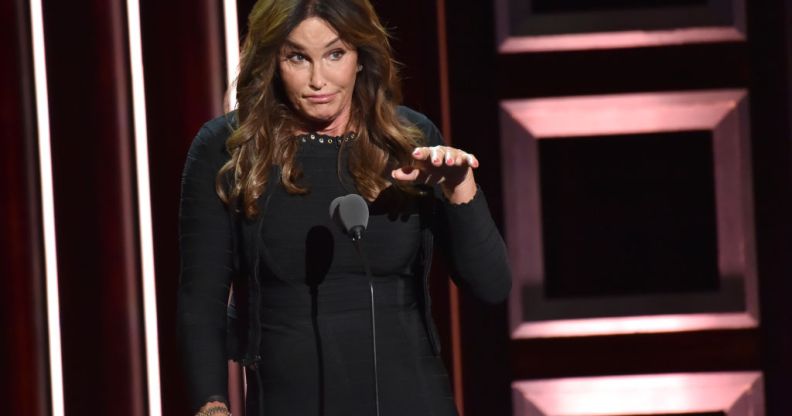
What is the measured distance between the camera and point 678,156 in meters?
2.29

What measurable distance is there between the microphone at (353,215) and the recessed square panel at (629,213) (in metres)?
1.09

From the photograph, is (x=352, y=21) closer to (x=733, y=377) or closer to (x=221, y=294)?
(x=221, y=294)

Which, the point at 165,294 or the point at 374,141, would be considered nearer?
the point at 374,141

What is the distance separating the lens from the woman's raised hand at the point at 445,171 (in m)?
1.24

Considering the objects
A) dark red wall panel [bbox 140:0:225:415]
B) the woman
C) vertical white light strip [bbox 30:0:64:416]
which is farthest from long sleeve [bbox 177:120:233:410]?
vertical white light strip [bbox 30:0:64:416]

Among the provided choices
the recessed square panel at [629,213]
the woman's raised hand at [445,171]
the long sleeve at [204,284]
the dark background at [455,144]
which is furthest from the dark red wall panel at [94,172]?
the woman's raised hand at [445,171]

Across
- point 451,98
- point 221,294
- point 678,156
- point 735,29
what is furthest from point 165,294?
point 735,29

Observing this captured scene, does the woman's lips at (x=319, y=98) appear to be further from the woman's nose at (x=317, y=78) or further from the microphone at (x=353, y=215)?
the microphone at (x=353, y=215)

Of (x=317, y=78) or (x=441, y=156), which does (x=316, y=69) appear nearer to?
(x=317, y=78)

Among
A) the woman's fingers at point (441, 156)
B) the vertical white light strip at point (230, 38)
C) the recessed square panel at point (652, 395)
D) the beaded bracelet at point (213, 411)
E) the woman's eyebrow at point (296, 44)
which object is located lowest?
the recessed square panel at point (652, 395)

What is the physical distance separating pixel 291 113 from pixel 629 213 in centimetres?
107

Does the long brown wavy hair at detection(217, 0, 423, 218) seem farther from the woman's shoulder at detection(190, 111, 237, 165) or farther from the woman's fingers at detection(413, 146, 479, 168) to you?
the woman's fingers at detection(413, 146, 479, 168)

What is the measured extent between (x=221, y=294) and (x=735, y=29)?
54.1 inches

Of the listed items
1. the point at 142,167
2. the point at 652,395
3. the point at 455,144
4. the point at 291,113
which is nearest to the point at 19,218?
the point at 142,167
